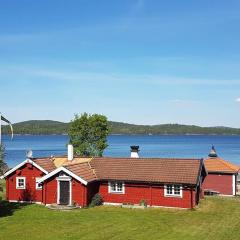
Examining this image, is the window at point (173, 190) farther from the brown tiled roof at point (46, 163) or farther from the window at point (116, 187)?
the brown tiled roof at point (46, 163)

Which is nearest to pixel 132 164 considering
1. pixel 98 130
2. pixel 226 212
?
pixel 226 212

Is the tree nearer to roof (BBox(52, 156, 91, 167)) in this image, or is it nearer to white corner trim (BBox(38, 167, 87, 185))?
roof (BBox(52, 156, 91, 167))

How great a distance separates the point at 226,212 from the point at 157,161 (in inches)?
310

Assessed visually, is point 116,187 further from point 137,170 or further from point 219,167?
point 219,167

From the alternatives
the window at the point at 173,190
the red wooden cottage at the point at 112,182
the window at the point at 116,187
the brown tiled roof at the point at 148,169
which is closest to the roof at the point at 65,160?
the red wooden cottage at the point at 112,182

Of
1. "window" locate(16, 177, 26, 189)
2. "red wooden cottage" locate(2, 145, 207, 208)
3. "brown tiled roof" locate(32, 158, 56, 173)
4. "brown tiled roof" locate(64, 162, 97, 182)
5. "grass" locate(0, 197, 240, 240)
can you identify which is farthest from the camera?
"window" locate(16, 177, 26, 189)

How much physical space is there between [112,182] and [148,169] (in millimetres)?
3284

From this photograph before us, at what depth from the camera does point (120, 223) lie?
1160 inches

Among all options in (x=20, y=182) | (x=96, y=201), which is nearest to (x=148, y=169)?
(x=96, y=201)

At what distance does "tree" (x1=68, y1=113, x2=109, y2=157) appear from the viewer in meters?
61.5

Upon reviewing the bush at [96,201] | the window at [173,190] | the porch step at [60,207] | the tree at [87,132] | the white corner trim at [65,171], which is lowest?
the porch step at [60,207]

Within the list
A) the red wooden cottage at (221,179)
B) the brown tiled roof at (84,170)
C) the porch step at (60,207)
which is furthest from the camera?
the red wooden cottage at (221,179)

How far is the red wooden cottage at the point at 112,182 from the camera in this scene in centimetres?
3594

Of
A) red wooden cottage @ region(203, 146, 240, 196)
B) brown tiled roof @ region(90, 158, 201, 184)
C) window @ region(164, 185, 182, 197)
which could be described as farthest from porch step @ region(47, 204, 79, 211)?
red wooden cottage @ region(203, 146, 240, 196)
